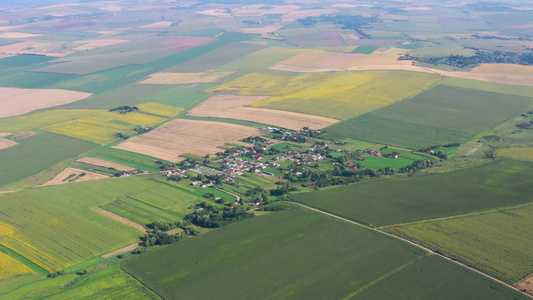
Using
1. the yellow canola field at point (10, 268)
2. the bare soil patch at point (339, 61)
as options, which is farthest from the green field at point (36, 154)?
the bare soil patch at point (339, 61)

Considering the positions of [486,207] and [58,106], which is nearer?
[486,207]

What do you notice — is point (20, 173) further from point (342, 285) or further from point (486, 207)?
point (486, 207)

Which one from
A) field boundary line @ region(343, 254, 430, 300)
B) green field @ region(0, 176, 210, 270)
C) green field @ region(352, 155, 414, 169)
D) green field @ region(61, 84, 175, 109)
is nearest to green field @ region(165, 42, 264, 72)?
green field @ region(61, 84, 175, 109)

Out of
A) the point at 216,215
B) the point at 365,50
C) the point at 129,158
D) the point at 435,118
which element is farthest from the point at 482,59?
the point at 216,215

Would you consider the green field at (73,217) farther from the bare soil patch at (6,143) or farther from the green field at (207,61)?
the green field at (207,61)

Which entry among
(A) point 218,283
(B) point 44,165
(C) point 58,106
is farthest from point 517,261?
(C) point 58,106

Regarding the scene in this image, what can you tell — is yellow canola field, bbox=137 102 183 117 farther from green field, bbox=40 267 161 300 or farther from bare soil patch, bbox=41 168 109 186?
green field, bbox=40 267 161 300

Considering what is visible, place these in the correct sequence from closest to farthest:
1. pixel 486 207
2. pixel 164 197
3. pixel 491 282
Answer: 1. pixel 491 282
2. pixel 486 207
3. pixel 164 197

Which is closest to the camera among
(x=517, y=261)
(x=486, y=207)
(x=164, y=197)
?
(x=517, y=261)
